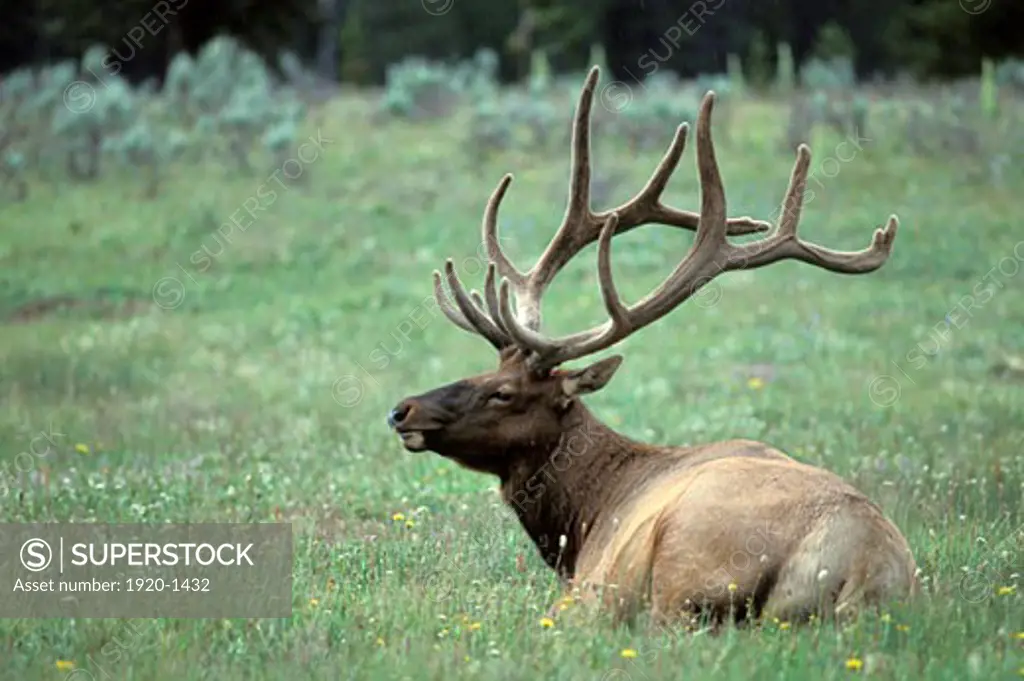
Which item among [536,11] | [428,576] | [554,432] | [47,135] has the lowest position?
[428,576]

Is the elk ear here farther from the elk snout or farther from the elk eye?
the elk snout

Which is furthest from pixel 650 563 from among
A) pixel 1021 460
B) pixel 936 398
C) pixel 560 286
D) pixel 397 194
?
pixel 397 194

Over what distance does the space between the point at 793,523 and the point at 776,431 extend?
5682 millimetres

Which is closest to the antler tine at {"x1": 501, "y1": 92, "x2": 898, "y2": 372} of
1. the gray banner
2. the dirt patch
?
the gray banner

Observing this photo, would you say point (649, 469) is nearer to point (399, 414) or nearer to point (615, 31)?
point (399, 414)

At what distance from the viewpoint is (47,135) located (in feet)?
94.7

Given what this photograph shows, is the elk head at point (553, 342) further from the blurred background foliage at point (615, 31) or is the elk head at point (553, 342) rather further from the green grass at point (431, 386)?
the blurred background foliage at point (615, 31)

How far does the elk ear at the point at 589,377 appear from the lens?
26.0ft

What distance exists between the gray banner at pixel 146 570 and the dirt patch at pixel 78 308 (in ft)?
33.1

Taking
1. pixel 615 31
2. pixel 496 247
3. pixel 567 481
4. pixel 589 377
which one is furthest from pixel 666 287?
pixel 615 31

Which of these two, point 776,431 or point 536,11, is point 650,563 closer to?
point 776,431

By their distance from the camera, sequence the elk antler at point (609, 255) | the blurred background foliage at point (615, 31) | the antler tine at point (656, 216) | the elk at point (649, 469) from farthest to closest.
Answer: the blurred background foliage at point (615, 31) → the antler tine at point (656, 216) → the elk antler at point (609, 255) → the elk at point (649, 469)

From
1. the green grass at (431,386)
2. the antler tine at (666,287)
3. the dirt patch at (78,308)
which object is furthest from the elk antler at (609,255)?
the dirt patch at (78,308)

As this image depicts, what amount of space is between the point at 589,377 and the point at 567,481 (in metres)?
0.53
